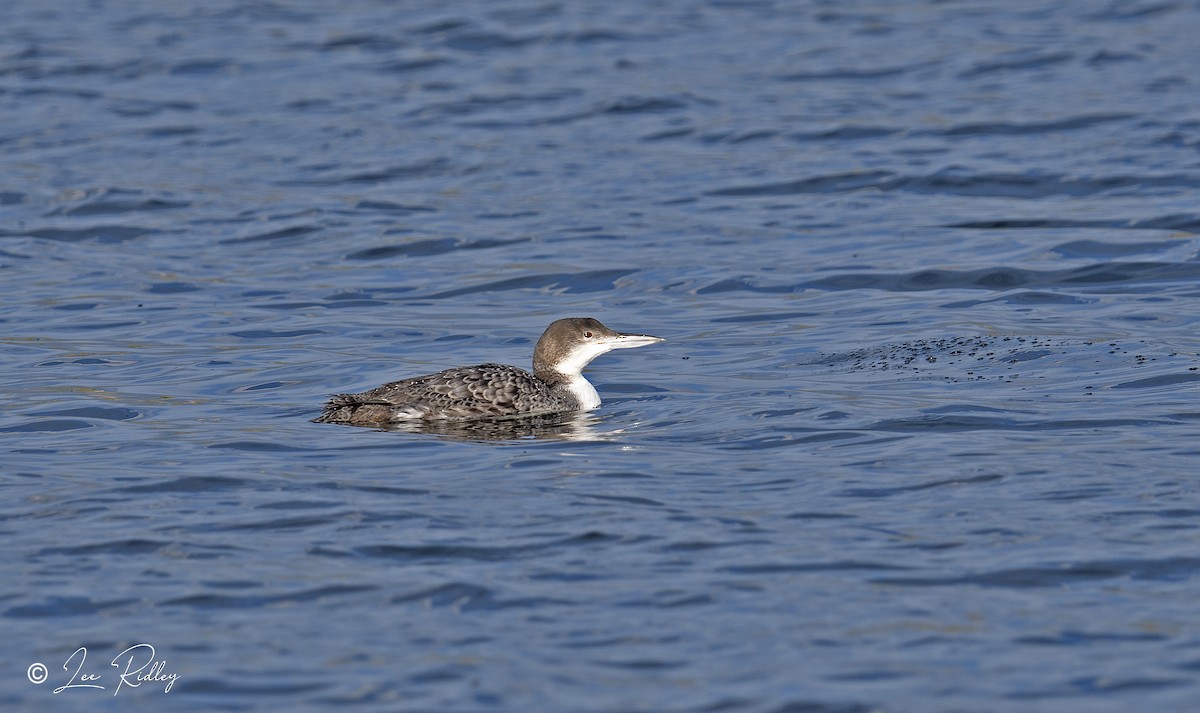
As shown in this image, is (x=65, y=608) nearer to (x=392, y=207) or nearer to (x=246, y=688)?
(x=246, y=688)

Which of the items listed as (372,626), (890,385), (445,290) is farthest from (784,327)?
(372,626)

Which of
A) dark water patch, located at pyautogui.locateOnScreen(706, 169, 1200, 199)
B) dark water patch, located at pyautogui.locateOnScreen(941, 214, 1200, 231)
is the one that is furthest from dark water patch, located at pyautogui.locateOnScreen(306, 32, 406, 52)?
dark water patch, located at pyautogui.locateOnScreen(941, 214, 1200, 231)

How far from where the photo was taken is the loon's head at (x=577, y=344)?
12.1 m

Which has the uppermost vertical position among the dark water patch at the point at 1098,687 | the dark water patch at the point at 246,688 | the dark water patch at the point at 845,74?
the dark water patch at the point at 845,74

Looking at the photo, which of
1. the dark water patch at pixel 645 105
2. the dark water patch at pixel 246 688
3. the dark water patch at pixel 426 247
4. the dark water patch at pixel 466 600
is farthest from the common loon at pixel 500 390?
the dark water patch at pixel 645 105

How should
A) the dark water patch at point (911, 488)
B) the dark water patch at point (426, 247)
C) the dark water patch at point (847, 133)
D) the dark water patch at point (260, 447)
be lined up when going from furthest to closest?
the dark water patch at point (847, 133) < the dark water patch at point (426, 247) < the dark water patch at point (260, 447) < the dark water patch at point (911, 488)

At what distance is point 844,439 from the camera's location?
1048cm

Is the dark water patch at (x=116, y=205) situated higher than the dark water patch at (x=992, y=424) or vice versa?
the dark water patch at (x=116, y=205)

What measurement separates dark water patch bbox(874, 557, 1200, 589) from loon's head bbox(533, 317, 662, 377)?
14.6 ft

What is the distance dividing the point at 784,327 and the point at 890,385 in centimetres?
233

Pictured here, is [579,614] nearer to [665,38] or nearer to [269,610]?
[269,610]
